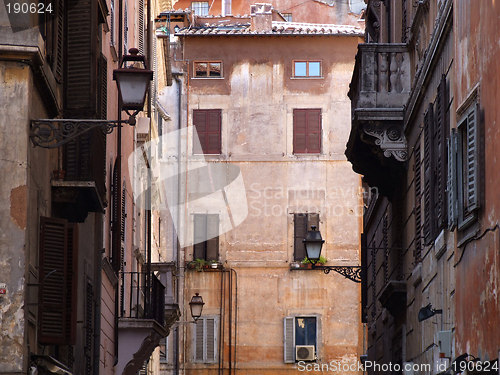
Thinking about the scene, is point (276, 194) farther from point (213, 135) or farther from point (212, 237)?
point (213, 135)

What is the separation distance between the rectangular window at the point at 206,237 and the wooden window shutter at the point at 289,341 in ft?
10.0

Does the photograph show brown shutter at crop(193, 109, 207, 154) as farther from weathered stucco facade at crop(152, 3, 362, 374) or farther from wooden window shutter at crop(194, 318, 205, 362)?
wooden window shutter at crop(194, 318, 205, 362)

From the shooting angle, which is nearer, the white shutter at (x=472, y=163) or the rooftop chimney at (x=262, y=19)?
the white shutter at (x=472, y=163)

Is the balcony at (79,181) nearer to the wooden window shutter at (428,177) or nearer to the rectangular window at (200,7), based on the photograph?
the wooden window shutter at (428,177)

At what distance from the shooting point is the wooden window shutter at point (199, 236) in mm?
39469

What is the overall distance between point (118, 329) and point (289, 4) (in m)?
27.7

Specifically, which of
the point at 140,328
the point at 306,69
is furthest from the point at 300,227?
the point at 140,328

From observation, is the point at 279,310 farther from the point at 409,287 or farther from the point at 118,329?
the point at 409,287

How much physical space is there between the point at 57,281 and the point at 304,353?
26543 mm

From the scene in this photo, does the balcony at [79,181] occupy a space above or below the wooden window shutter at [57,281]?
above

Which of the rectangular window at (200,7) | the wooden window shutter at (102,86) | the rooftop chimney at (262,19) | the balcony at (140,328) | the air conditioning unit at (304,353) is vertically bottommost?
the balcony at (140,328)

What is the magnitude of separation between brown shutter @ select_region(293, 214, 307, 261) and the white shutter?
2758cm

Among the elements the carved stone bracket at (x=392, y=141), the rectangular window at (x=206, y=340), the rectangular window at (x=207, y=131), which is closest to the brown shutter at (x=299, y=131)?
the rectangular window at (x=207, y=131)

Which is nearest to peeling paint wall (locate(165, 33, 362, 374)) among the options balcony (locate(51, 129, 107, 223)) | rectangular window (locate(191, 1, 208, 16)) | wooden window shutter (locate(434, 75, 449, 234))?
rectangular window (locate(191, 1, 208, 16))
